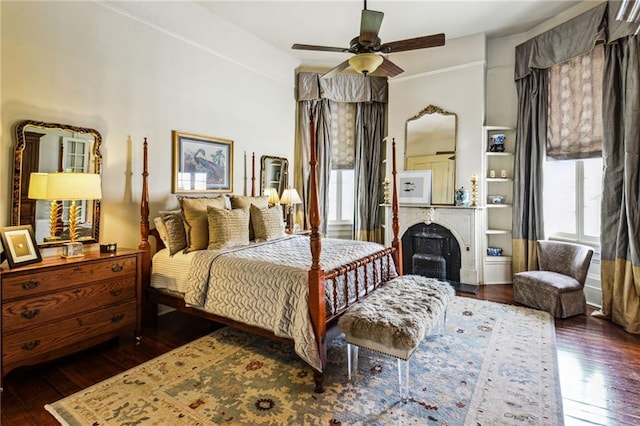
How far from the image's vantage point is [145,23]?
3449 mm

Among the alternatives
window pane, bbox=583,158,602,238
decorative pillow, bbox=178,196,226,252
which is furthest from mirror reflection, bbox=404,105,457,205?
decorative pillow, bbox=178,196,226,252

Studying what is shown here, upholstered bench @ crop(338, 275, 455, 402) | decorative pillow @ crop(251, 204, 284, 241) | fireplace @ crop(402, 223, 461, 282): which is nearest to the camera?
upholstered bench @ crop(338, 275, 455, 402)

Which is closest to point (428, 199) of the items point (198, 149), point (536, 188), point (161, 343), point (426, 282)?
point (536, 188)

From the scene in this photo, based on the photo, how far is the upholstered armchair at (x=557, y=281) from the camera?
11.3ft

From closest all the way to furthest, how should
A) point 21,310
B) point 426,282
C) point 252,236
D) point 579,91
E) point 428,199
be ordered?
1. point 21,310
2. point 426,282
3. point 252,236
4. point 579,91
5. point 428,199

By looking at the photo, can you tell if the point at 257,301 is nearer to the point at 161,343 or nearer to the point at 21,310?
the point at 161,343

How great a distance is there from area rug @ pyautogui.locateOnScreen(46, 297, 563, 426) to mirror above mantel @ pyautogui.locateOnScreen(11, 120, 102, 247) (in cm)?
137

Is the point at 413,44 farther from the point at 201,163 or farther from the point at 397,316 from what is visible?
the point at 201,163

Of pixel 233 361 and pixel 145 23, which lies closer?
pixel 233 361

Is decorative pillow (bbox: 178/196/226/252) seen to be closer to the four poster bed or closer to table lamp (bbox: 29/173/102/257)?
the four poster bed

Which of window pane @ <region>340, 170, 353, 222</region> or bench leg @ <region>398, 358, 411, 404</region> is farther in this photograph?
window pane @ <region>340, 170, 353, 222</region>

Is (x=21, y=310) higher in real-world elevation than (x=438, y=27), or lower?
lower

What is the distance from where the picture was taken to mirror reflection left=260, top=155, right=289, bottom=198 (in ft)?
16.2

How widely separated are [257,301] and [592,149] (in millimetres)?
4122
